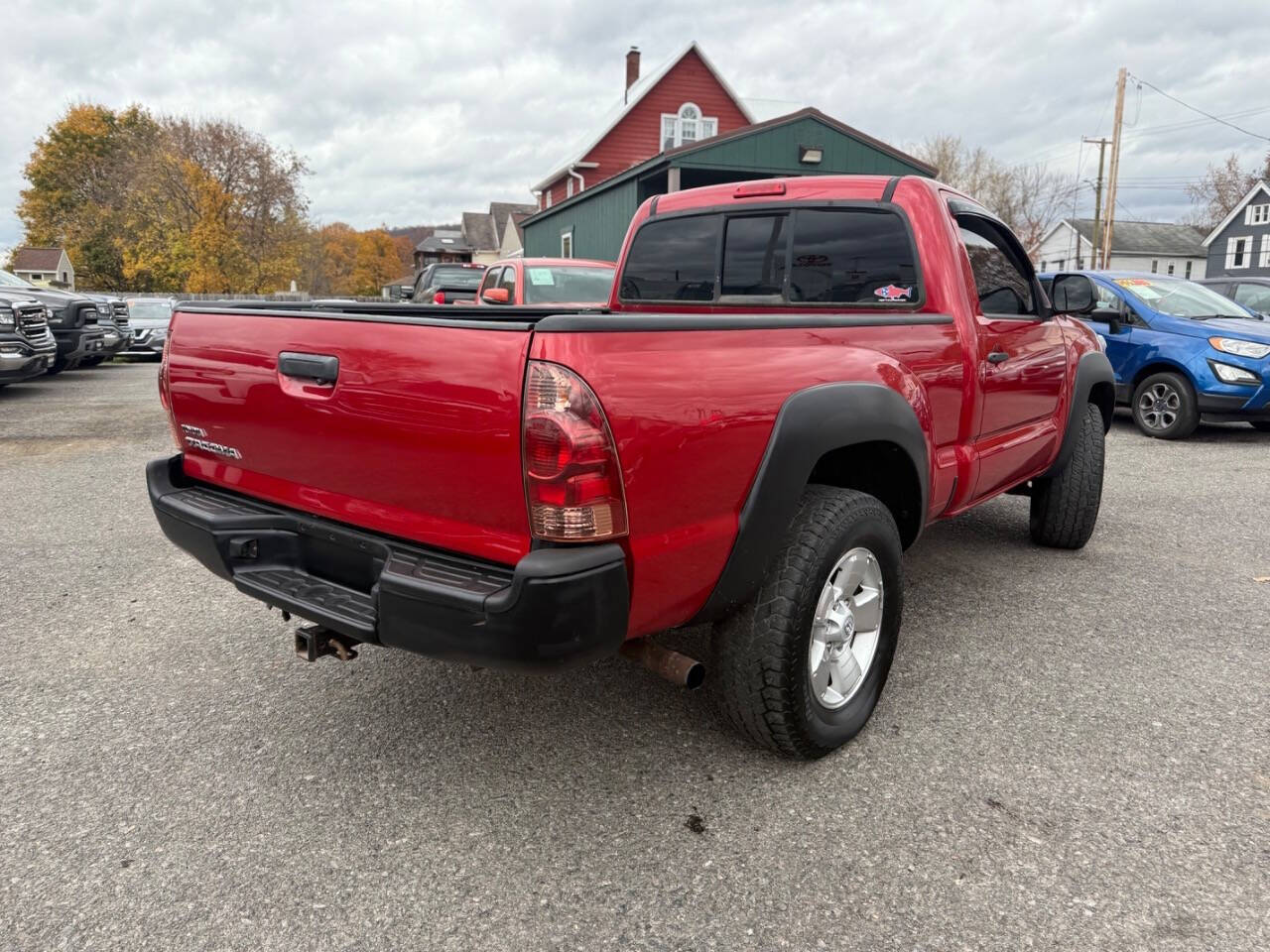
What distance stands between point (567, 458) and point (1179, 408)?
28.0 feet

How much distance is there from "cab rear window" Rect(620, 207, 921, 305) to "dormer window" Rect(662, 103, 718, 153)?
2760 cm

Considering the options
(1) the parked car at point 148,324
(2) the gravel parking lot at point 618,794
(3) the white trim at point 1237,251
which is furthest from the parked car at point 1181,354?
(3) the white trim at point 1237,251

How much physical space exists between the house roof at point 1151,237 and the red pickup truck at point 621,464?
63.5 meters

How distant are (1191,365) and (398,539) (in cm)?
845

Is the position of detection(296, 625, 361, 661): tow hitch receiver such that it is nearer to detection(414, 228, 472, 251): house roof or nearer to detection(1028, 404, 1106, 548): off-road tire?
detection(1028, 404, 1106, 548): off-road tire

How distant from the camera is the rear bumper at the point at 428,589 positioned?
6.28 feet

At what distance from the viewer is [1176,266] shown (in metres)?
60.9

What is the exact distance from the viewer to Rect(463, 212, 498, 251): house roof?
73.5 meters

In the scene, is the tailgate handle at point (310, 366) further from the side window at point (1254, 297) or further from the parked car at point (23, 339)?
the side window at point (1254, 297)

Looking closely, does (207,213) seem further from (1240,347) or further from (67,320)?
(1240,347)

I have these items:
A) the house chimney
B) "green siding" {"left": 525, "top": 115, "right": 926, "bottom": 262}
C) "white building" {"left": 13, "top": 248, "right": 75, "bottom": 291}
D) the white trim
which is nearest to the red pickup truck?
A: "green siding" {"left": 525, "top": 115, "right": 926, "bottom": 262}

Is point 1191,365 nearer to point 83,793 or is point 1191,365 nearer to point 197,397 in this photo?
point 197,397

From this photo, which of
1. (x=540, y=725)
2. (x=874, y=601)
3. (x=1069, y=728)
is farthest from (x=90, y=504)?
(x=1069, y=728)

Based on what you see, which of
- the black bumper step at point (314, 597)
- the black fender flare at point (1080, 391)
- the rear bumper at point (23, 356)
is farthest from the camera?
the rear bumper at point (23, 356)
